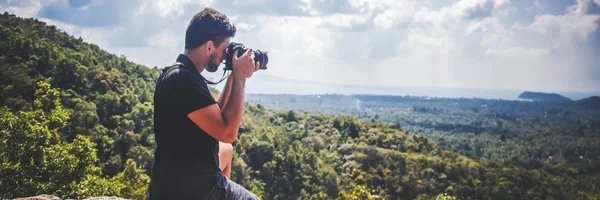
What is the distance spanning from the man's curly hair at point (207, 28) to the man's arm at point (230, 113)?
22 cm

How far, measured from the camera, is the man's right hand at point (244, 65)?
280 centimetres

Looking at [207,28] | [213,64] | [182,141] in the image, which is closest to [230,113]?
[182,141]

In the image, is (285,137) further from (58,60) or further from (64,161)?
(64,161)

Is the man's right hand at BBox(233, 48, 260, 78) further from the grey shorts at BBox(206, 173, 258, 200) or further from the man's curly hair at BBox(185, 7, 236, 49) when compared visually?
the grey shorts at BBox(206, 173, 258, 200)

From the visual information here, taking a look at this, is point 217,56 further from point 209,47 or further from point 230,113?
point 230,113

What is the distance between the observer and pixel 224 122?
254 centimetres

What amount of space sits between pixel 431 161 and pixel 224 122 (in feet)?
285

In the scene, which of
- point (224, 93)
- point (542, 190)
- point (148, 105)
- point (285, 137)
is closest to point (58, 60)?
point (148, 105)

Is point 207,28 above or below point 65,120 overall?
above

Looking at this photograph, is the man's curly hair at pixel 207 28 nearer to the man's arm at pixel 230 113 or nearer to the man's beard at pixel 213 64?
the man's beard at pixel 213 64

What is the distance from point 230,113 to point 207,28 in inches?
24.6

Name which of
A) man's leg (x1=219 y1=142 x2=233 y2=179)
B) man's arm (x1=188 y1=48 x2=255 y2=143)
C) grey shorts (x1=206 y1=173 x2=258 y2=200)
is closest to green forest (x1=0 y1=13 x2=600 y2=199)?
man's leg (x1=219 y1=142 x2=233 y2=179)

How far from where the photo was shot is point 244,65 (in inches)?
111

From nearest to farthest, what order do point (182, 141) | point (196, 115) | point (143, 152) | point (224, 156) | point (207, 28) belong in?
point (196, 115) → point (182, 141) → point (207, 28) → point (224, 156) → point (143, 152)
